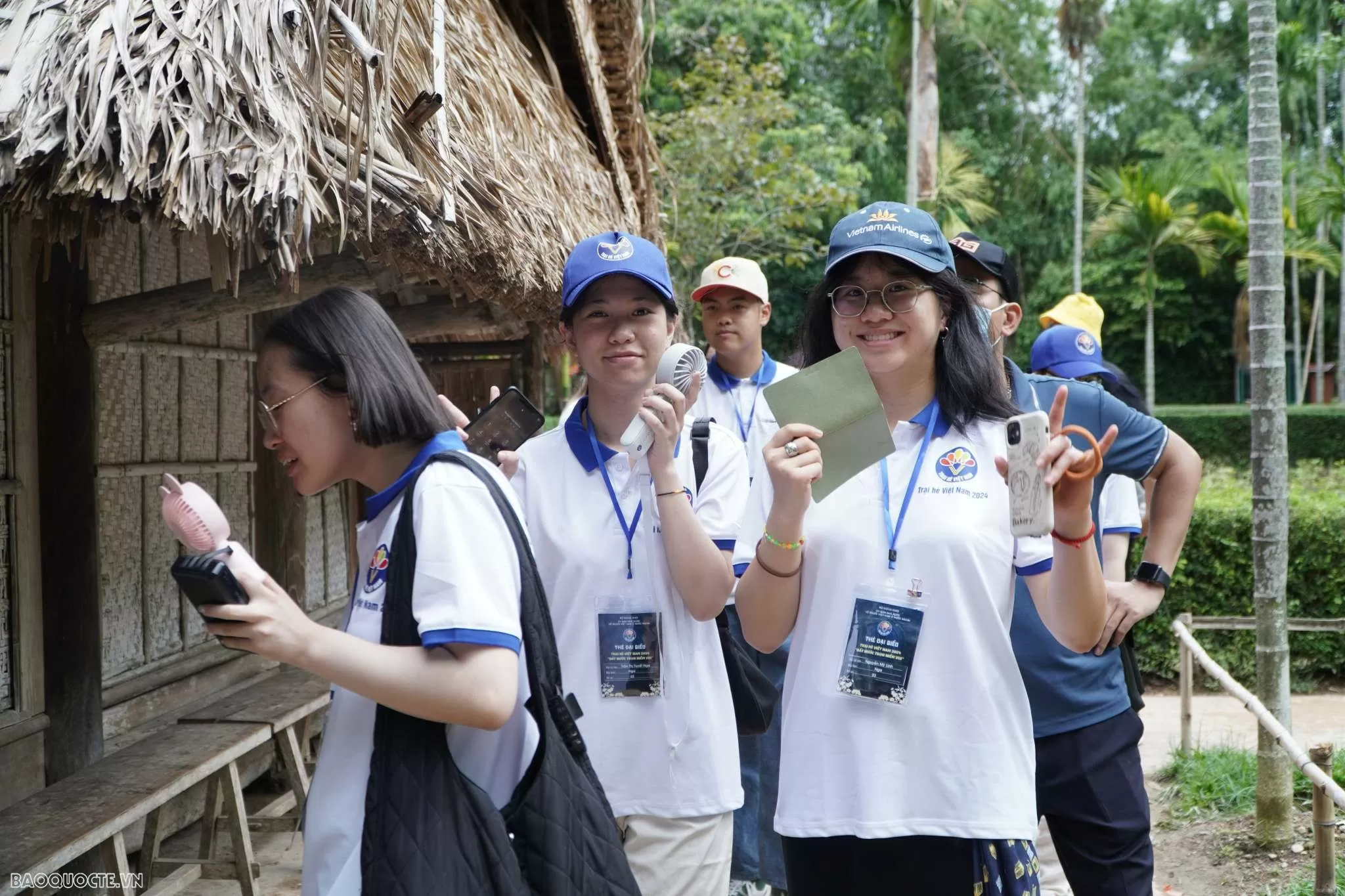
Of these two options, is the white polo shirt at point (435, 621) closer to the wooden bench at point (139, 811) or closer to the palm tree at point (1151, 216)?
the wooden bench at point (139, 811)

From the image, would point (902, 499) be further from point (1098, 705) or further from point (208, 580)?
point (208, 580)

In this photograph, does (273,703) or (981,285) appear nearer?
(981,285)

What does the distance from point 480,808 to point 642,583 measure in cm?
101

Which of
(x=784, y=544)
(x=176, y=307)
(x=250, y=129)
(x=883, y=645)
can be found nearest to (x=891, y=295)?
(x=784, y=544)

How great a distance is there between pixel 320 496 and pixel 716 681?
485 centimetres

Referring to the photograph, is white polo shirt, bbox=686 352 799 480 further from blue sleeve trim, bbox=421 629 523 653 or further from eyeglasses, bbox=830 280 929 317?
blue sleeve trim, bbox=421 629 523 653

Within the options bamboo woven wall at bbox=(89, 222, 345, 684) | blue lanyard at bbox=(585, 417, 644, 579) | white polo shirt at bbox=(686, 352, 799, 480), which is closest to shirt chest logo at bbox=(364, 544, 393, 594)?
blue lanyard at bbox=(585, 417, 644, 579)

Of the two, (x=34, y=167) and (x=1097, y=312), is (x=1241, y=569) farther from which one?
(x=34, y=167)

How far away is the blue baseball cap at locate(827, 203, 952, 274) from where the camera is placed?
224 cm

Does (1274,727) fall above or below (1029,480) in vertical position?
below

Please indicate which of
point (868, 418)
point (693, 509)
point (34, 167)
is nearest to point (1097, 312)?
point (693, 509)

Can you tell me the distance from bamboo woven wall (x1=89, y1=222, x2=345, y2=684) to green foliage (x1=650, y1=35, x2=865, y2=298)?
9.21m

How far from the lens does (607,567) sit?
8.70 ft

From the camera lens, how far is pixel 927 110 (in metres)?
19.1
